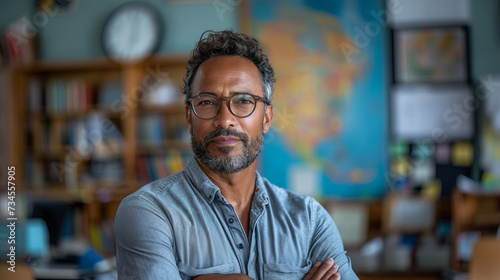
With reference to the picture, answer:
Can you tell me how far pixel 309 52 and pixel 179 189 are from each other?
2.82m

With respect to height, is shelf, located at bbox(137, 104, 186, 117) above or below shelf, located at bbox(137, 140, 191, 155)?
above

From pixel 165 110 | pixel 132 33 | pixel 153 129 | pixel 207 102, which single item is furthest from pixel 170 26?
pixel 207 102

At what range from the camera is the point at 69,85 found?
14.7 ft

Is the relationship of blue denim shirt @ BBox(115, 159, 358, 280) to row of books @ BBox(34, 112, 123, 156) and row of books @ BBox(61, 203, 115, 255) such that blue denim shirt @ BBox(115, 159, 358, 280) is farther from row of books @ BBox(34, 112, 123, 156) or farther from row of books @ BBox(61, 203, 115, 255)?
row of books @ BBox(34, 112, 123, 156)

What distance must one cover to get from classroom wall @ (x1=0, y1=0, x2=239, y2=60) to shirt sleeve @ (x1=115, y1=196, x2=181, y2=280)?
302 centimetres

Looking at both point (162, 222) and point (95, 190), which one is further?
point (95, 190)

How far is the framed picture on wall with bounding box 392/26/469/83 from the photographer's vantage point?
3.91 metres

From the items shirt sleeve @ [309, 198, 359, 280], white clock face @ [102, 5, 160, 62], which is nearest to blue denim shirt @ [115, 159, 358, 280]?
shirt sleeve @ [309, 198, 359, 280]

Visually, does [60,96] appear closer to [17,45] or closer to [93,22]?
[17,45]

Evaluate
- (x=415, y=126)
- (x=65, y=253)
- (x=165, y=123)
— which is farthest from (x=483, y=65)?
(x=65, y=253)

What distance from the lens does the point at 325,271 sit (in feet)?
A: 4.74

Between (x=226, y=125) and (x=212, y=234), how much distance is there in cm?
28

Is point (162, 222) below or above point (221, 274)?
above

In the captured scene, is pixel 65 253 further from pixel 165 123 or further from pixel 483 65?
pixel 483 65
